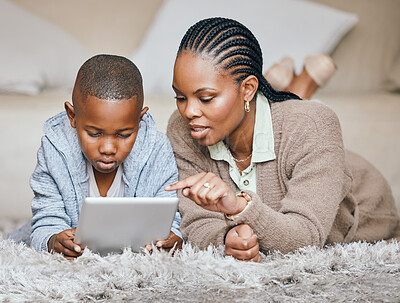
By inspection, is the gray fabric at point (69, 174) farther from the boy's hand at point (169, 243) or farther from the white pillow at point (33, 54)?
the white pillow at point (33, 54)

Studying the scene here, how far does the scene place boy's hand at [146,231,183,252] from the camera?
1.06m

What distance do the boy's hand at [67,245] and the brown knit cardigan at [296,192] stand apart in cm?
23

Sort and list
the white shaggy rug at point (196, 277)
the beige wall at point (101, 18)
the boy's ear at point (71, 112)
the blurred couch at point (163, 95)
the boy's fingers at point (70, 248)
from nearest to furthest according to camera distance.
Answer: the white shaggy rug at point (196, 277)
the boy's fingers at point (70, 248)
the boy's ear at point (71, 112)
the blurred couch at point (163, 95)
the beige wall at point (101, 18)

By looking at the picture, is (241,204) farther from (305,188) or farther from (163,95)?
(163,95)

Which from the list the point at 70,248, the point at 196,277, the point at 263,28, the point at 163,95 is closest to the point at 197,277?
the point at 196,277

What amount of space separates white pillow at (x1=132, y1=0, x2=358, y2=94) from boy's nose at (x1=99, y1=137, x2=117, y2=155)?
0.79 m

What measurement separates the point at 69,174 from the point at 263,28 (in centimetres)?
99

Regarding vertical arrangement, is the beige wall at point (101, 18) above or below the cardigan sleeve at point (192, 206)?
above

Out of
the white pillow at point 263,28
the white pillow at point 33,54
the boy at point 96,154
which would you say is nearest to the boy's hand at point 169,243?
the boy at point 96,154

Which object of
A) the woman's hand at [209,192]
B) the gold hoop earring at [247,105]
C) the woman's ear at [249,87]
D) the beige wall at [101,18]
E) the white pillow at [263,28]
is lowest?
the woman's hand at [209,192]

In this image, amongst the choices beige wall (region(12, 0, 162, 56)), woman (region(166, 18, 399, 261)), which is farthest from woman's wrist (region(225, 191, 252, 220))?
beige wall (region(12, 0, 162, 56))

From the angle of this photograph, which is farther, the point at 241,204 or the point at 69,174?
the point at 69,174

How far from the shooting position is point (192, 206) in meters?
1.21

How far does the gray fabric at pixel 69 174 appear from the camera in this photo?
113 centimetres
